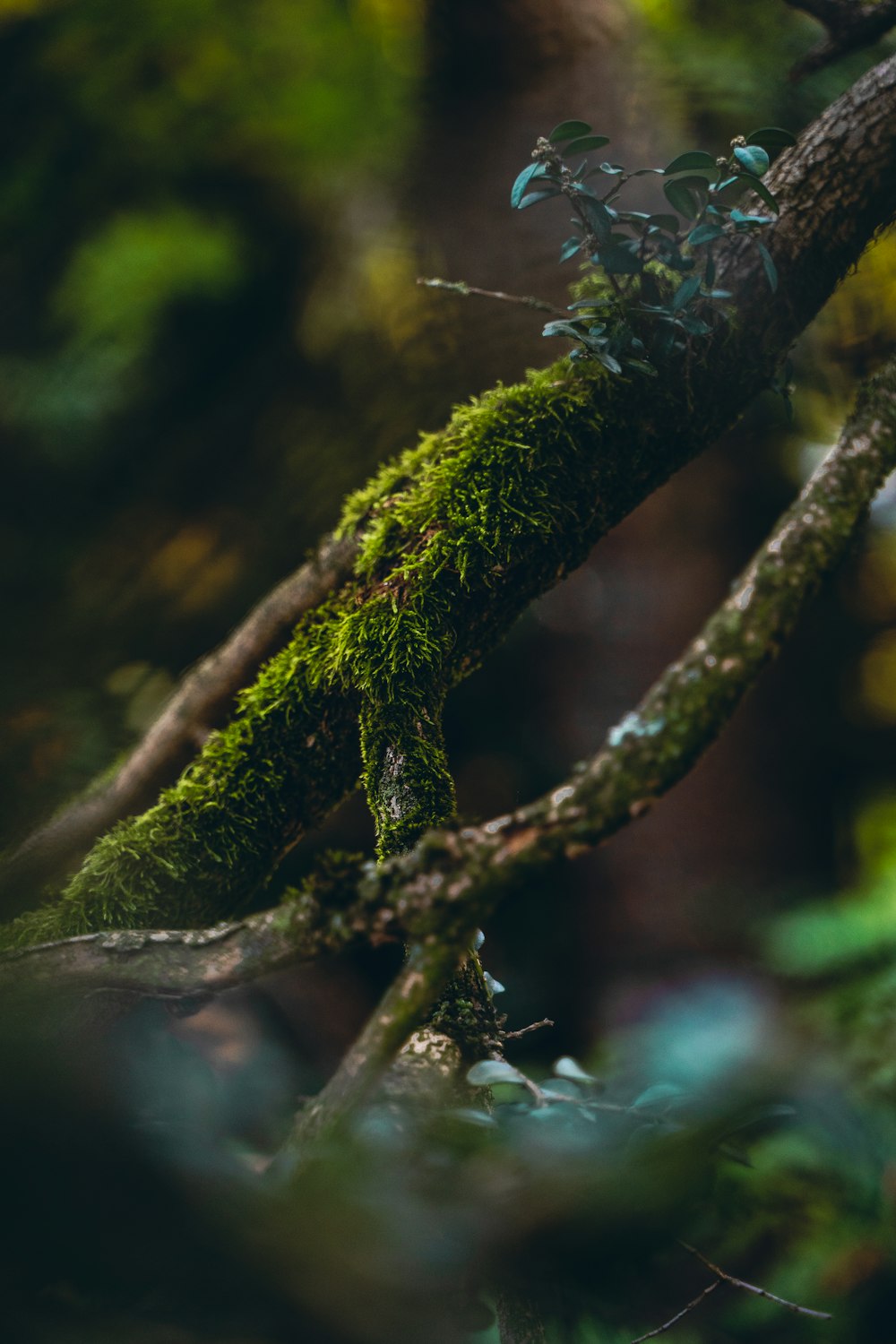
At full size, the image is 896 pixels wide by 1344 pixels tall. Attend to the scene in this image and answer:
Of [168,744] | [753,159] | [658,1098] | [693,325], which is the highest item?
[168,744]

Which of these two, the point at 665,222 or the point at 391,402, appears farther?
the point at 391,402

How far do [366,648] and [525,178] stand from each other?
669mm

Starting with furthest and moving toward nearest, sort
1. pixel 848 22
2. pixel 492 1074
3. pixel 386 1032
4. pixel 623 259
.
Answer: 1. pixel 848 22
2. pixel 623 259
3. pixel 492 1074
4. pixel 386 1032

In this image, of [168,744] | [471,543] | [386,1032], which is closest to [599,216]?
[471,543]

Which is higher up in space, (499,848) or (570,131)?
(570,131)

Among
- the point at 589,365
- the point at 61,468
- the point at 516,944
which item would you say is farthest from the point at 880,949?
the point at 61,468

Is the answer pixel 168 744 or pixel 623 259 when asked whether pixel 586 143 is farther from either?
pixel 168 744

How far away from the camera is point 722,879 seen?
324cm

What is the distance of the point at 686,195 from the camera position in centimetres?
116

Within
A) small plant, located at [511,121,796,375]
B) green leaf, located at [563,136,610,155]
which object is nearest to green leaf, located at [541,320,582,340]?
small plant, located at [511,121,796,375]

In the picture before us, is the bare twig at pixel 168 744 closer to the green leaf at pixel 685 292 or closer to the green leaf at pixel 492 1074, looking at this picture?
the green leaf at pixel 685 292

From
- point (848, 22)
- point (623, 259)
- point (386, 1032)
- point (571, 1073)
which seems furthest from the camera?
point (848, 22)

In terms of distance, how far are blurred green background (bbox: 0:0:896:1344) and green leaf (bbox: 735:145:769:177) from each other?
1727 millimetres

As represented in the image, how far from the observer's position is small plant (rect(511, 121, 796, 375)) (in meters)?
1.12
